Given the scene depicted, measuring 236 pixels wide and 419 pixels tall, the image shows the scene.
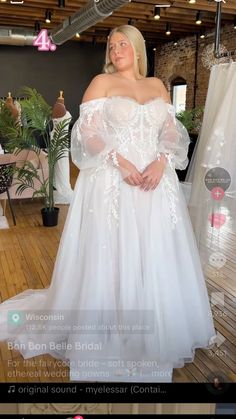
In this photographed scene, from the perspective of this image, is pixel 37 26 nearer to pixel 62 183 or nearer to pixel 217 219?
pixel 62 183

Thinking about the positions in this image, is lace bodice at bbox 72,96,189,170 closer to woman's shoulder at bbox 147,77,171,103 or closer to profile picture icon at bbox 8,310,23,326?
woman's shoulder at bbox 147,77,171,103

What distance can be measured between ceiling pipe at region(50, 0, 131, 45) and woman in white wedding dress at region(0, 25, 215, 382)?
3604 mm

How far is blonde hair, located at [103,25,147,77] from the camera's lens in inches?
72.1


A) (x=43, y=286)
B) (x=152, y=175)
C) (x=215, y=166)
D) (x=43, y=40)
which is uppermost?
(x=43, y=40)

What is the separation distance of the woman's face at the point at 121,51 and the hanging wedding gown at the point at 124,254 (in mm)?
192

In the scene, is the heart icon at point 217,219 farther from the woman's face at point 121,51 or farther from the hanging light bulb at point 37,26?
the hanging light bulb at point 37,26

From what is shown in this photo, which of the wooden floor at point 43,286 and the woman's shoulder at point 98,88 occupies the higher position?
the woman's shoulder at point 98,88

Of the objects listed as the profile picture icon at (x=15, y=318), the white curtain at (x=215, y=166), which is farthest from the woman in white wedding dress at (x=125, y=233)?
the white curtain at (x=215, y=166)

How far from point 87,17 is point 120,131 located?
5070 millimetres

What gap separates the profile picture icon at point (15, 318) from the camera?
2.27 m

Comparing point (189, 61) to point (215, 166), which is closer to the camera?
point (215, 166)

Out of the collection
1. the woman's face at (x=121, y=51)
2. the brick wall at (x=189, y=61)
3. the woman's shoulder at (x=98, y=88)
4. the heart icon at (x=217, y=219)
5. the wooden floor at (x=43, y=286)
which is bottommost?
the wooden floor at (x=43, y=286)

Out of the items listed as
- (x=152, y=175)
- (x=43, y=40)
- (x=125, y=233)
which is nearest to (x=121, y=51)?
(x=152, y=175)

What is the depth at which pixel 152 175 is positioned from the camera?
1.86 m
